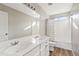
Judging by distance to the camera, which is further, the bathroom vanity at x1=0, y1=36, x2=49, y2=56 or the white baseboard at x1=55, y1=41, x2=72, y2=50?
the white baseboard at x1=55, y1=41, x2=72, y2=50

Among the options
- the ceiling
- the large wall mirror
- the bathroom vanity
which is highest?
the ceiling

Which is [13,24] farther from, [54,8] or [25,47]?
[54,8]

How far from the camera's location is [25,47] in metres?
0.92

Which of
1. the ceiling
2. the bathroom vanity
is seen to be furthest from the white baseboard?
the ceiling

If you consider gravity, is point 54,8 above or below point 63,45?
above

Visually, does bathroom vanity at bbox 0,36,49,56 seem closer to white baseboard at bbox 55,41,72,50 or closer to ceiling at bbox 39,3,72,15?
white baseboard at bbox 55,41,72,50

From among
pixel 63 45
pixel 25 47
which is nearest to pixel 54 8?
pixel 63 45

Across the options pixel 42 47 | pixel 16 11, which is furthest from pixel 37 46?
pixel 16 11

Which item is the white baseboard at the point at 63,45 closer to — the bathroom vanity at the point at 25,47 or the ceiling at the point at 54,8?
the bathroom vanity at the point at 25,47

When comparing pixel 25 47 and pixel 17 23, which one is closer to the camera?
pixel 25 47

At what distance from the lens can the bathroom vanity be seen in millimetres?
805

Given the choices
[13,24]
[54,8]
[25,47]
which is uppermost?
[54,8]

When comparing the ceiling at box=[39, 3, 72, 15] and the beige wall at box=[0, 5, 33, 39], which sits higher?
the ceiling at box=[39, 3, 72, 15]

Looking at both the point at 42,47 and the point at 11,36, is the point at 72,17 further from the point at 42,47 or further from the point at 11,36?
the point at 11,36
